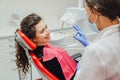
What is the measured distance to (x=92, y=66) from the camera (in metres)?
0.93

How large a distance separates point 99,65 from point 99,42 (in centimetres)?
10

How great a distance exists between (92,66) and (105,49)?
0.31 feet

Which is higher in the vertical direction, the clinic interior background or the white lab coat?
the white lab coat

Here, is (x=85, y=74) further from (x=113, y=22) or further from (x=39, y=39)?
(x=39, y=39)

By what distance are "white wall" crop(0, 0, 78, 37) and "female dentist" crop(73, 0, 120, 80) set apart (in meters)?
1.61

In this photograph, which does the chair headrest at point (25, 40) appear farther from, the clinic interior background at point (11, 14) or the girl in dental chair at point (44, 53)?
the clinic interior background at point (11, 14)

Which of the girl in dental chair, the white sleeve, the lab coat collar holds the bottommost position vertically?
the girl in dental chair

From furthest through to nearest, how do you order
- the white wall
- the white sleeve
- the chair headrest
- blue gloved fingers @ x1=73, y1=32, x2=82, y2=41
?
the white wall → blue gloved fingers @ x1=73, y1=32, x2=82, y2=41 → the chair headrest → the white sleeve

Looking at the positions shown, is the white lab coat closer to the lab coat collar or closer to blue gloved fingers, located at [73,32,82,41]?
the lab coat collar

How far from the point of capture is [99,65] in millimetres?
913

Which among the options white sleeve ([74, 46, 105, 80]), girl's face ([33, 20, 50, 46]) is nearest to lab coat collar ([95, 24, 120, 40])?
white sleeve ([74, 46, 105, 80])

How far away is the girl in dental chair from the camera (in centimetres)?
176

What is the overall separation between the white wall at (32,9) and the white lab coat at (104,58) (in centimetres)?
170

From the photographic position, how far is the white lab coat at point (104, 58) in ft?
3.00
